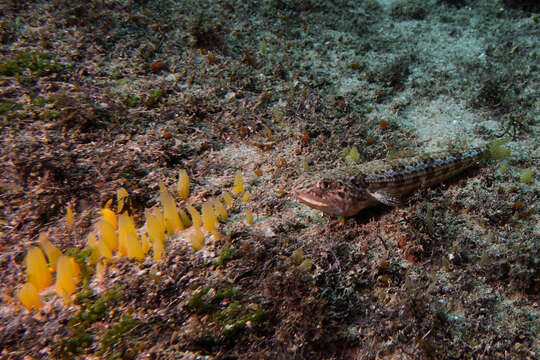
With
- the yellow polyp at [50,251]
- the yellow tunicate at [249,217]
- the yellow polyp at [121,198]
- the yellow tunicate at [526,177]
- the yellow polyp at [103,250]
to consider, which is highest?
the yellow polyp at [121,198]

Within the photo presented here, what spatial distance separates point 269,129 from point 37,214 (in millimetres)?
3910

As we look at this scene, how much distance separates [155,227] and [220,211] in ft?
2.88

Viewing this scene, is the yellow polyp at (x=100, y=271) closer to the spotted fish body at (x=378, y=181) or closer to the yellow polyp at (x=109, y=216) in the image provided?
the yellow polyp at (x=109, y=216)

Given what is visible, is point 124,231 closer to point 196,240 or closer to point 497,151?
point 196,240

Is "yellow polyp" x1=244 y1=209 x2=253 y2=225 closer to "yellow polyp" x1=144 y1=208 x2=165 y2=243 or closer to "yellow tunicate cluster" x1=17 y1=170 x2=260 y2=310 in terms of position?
"yellow tunicate cluster" x1=17 y1=170 x2=260 y2=310

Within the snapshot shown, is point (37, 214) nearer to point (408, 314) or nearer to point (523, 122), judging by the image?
point (408, 314)

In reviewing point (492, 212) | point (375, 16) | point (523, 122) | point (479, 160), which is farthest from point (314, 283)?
point (375, 16)

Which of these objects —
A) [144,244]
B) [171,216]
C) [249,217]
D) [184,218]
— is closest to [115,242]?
[144,244]

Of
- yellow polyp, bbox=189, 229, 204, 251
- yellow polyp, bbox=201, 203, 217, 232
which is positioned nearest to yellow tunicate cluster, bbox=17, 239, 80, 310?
yellow polyp, bbox=189, 229, 204, 251

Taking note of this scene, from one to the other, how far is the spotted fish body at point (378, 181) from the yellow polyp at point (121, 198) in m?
2.44

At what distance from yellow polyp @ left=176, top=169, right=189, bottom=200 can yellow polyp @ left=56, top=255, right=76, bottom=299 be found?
167 centimetres

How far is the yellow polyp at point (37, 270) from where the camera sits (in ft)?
10.2

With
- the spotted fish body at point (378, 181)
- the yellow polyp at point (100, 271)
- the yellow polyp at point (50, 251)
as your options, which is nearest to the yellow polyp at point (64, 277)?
the yellow polyp at point (100, 271)

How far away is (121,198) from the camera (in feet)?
13.7
